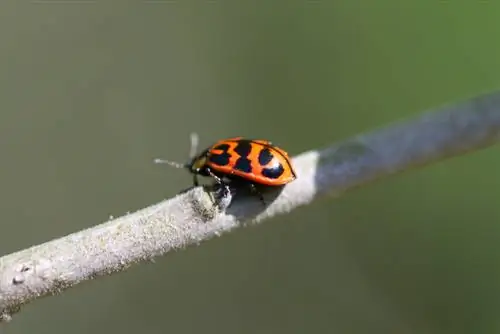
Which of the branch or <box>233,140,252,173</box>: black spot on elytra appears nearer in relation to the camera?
the branch

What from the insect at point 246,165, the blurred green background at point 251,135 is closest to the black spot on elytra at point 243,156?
the insect at point 246,165

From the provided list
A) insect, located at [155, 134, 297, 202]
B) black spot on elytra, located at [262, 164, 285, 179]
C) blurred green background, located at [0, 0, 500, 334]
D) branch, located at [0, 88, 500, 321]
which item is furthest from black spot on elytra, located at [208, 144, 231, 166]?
blurred green background, located at [0, 0, 500, 334]

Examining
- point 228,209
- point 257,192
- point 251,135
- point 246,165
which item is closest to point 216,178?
point 246,165

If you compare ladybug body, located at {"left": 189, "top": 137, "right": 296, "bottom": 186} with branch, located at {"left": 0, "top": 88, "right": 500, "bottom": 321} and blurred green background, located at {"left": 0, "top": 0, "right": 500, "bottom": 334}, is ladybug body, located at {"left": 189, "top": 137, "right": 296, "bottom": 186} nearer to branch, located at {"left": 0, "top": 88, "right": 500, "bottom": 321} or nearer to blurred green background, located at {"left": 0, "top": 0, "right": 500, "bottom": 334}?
branch, located at {"left": 0, "top": 88, "right": 500, "bottom": 321}

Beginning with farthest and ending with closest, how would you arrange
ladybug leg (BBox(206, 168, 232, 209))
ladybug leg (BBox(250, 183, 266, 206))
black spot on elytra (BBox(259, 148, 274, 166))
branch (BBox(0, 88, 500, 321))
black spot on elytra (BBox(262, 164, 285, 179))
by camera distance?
1. black spot on elytra (BBox(259, 148, 274, 166))
2. black spot on elytra (BBox(262, 164, 285, 179))
3. ladybug leg (BBox(250, 183, 266, 206))
4. ladybug leg (BBox(206, 168, 232, 209))
5. branch (BBox(0, 88, 500, 321))

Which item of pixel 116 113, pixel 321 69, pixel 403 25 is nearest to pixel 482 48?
pixel 403 25

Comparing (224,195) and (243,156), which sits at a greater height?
(243,156)

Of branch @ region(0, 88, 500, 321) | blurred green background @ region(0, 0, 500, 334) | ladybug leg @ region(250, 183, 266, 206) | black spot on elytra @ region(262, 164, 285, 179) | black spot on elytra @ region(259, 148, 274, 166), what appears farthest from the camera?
blurred green background @ region(0, 0, 500, 334)

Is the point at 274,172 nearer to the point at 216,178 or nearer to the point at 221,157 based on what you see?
the point at 216,178
